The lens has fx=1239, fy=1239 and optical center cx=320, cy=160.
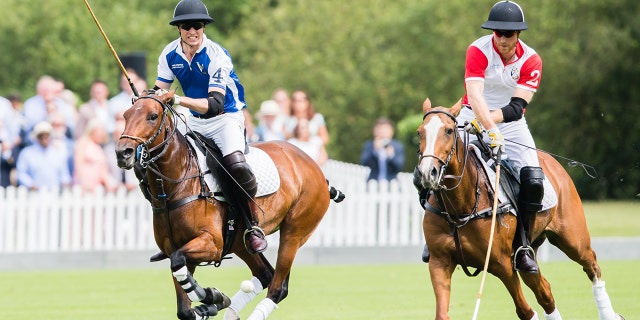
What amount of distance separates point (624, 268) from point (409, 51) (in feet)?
65.1

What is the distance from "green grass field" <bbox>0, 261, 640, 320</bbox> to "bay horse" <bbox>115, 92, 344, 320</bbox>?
3.74 ft

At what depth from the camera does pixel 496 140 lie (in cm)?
953

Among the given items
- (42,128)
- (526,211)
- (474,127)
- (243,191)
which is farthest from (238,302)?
(42,128)

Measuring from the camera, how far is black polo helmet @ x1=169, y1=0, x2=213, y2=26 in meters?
10.1

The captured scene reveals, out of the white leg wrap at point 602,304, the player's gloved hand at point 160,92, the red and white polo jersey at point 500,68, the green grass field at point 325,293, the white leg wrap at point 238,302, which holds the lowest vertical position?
the green grass field at point 325,293

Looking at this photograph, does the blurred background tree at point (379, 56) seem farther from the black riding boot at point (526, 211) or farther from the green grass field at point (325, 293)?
the black riding boot at point (526, 211)

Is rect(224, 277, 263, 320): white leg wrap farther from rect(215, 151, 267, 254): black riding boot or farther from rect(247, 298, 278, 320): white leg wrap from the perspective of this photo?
rect(215, 151, 267, 254): black riding boot

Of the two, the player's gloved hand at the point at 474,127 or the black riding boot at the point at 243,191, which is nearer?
the player's gloved hand at the point at 474,127

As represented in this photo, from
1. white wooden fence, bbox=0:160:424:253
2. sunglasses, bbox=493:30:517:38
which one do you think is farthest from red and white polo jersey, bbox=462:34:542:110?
white wooden fence, bbox=0:160:424:253

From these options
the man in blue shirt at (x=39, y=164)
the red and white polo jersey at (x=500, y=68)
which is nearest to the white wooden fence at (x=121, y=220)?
the man in blue shirt at (x=39, y=164)

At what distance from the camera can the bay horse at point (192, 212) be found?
960 centimetres

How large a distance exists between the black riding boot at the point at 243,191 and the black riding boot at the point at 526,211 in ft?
6.97

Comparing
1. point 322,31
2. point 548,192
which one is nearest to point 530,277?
point 548,192

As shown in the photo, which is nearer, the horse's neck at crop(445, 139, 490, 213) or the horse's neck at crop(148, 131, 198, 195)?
the horse's neck at crop(445, 139, 490, 213)
